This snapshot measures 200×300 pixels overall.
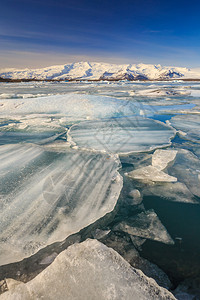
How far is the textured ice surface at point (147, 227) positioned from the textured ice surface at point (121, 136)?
1390 mm

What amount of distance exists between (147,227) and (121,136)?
2338 mm

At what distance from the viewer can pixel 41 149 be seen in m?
Result: 2.88

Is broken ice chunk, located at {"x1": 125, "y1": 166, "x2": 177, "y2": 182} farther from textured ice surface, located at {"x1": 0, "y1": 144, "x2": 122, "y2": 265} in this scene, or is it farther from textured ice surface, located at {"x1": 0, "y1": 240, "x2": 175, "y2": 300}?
textured ice surface, located at {"x1": 0, "y1": 240, "x2": 175, "y2": 300}

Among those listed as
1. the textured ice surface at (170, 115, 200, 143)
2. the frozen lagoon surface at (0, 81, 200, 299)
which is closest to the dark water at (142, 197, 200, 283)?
the frozen lagoon surface at (0, 81, 200, 299)

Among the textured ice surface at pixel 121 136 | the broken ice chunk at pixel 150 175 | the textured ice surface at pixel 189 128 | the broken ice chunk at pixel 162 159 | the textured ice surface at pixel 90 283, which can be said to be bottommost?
the textured ice surface at pixel 189 128

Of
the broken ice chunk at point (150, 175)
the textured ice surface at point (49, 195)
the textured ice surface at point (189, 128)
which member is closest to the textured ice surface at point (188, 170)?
the broken ice chunk at point (150, 175)

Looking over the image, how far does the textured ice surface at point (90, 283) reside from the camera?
885 millimetres

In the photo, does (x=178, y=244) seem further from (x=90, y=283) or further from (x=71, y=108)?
(x=71, y=108)

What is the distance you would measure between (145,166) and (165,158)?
0.32m

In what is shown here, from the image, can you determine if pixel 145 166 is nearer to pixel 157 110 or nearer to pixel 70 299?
pixel 70 299

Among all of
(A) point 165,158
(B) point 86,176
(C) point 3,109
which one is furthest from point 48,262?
(C) point 3,109

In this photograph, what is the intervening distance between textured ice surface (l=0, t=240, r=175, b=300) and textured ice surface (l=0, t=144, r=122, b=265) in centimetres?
28

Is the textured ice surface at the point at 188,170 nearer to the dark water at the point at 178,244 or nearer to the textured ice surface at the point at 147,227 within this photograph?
the dark water at the point at 178,244

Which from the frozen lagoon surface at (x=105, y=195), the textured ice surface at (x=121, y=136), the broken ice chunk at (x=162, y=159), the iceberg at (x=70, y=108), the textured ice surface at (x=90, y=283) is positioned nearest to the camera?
the textured ice surface at (x=90, y=283)
